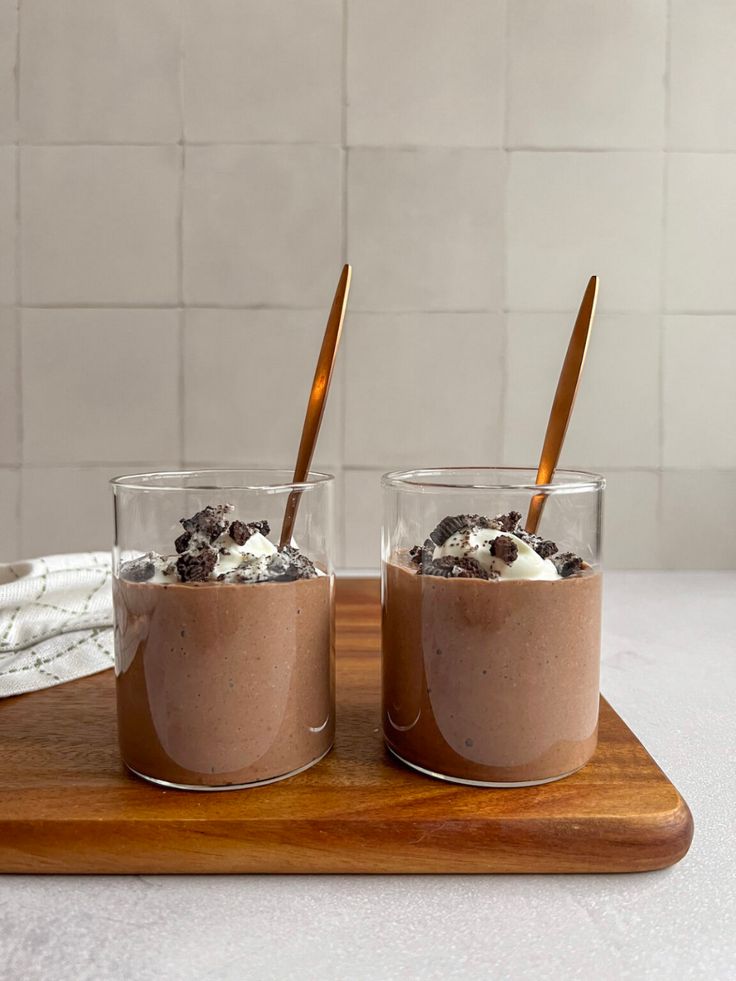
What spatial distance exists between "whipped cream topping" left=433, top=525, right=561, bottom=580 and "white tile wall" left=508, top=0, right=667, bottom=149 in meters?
1.02

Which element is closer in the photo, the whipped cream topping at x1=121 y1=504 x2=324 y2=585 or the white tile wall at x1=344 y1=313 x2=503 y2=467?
the whipped cream topping at x1=121 y1=504 x2=324 y2=585

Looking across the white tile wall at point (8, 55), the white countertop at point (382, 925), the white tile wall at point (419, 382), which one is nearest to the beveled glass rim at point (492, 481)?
the white countertop at point (382, 925)

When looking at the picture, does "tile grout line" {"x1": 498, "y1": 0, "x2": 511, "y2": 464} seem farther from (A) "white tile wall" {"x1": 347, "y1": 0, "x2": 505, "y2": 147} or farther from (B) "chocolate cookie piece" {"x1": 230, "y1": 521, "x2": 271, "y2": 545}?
(B) "chocolate cookie piece" {"x1": 230, "y1": 521, "x2": 271, "y2": 545}

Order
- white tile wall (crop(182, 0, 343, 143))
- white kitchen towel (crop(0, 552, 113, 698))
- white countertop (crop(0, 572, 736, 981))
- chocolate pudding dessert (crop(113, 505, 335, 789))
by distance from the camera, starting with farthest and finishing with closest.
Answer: white tile wall (crop(182, 0, 343, 143)), white kitchen towel (crop(0, 552, 113, 698)), chocolate pudding dessert (crop(113, 505, 335, 789)), white countertop (crop(0, 572, 736, 981))

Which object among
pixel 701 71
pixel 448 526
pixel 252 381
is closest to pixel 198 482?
pixel 448 526

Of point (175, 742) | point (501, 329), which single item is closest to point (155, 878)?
point (175, 742)

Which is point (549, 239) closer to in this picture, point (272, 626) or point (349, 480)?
point (349, 480)

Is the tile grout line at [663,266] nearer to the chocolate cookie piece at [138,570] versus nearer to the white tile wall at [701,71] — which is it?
the white tile wall at [701,71]

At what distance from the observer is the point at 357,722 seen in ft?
2.10

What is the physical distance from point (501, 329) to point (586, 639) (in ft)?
2.98

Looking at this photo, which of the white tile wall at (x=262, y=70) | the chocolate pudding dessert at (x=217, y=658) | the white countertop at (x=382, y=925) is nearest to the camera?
the white countertop at (x=382, y=925)

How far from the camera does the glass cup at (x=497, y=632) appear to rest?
0.51 m

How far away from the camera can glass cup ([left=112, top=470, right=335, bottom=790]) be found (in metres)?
0.51

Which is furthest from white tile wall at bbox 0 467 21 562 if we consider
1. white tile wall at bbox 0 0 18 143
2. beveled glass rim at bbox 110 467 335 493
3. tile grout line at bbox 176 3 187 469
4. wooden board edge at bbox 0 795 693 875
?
wooden board edge at bbox 0 795 693 875
